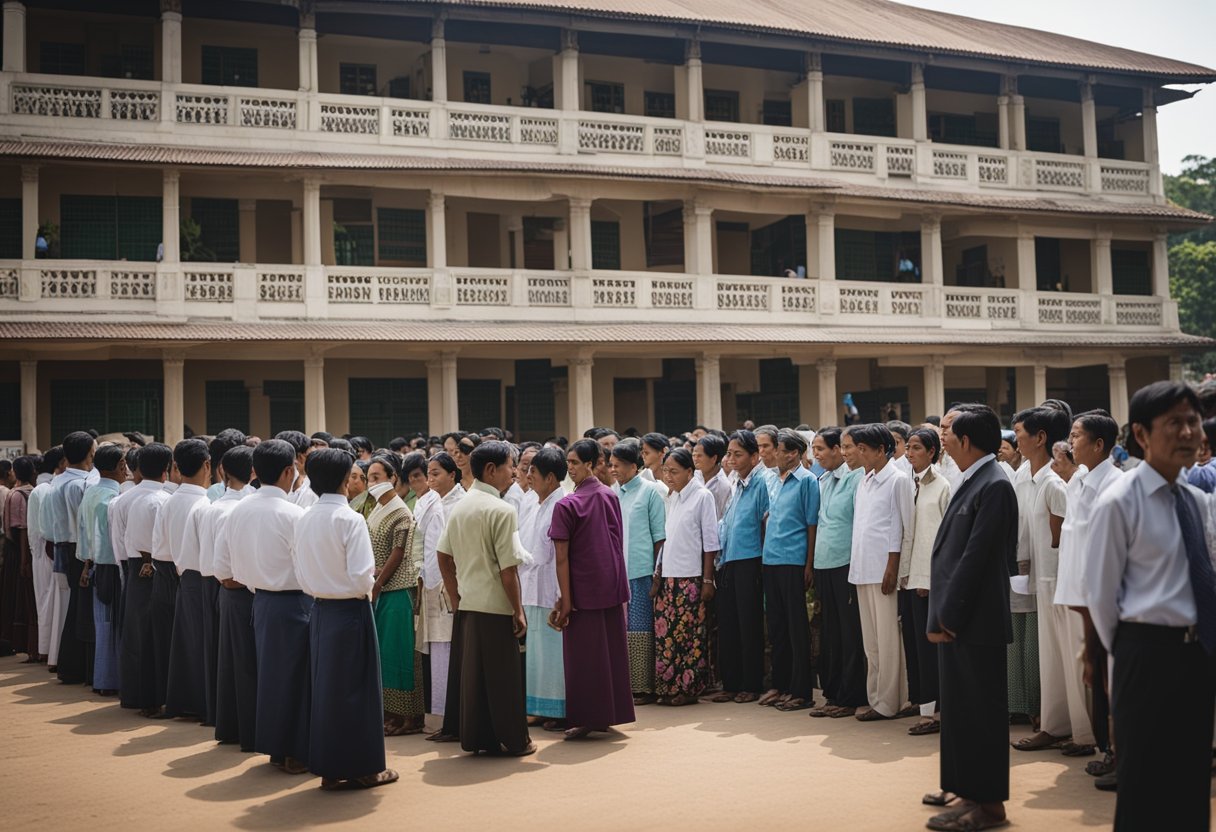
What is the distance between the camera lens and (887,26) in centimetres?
2362

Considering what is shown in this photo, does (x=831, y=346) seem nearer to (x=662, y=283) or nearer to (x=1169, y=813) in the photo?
(x=662, y=283)

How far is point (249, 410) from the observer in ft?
66.3

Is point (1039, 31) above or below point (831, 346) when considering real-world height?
above

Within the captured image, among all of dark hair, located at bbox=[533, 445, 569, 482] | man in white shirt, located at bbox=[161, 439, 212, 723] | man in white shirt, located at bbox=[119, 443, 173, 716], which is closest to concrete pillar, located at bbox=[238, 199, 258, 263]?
man in white shirt, located at bbox=[119, 443, 173, 716]

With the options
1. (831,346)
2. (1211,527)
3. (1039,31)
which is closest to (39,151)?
(831,346)

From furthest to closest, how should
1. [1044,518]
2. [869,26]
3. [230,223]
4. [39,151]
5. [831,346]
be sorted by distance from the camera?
1. [869,26]
2. [831,346]
3. [230,223]
4. [39,151]
5. [1044,518]

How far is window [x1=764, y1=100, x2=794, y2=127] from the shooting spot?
76.2ft

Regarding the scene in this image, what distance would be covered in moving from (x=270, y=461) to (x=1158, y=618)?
15.4 feet

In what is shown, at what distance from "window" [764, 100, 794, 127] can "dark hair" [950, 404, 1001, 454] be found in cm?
1834

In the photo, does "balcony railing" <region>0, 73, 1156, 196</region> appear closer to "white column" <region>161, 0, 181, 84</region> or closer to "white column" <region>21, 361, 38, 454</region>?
"white column" <region>161, 0, 181, 84</region>

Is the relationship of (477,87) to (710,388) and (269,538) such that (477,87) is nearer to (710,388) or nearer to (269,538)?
(710,388)

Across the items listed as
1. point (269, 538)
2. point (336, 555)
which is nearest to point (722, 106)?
point (269, 538)

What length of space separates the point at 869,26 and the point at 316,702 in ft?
67.2

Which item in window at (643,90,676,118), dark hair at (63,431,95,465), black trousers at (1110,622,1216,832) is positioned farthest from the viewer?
window at (643,90,676,118)
